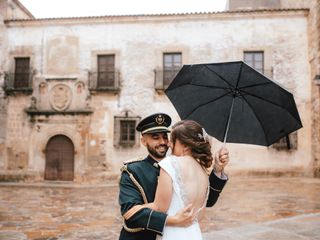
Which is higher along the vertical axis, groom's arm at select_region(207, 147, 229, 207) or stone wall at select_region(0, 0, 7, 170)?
stone wall at select_region(0, 0, 7, 170)

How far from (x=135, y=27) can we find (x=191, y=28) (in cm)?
243

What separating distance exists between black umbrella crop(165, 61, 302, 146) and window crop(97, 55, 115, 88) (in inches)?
547

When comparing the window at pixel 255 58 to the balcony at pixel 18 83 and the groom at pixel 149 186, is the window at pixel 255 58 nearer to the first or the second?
the balcony at pixel 18 83

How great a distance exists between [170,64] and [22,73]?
6.66 metres

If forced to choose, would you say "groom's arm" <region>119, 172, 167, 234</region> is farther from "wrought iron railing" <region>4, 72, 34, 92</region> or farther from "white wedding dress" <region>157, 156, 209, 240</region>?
"wrought iron railing" <region>4, 72, 34, 92</region>

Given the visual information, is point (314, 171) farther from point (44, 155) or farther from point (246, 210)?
point (44, 155)

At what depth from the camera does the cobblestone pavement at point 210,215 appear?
537 cm

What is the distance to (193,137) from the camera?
1946 mm

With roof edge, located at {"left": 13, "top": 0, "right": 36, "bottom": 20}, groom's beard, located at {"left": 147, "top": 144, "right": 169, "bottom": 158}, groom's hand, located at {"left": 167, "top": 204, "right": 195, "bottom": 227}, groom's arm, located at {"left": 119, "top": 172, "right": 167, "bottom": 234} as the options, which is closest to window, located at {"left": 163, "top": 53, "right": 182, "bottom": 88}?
roof edge, located at {"left": 13, "top": 0, "right": 36, "bottom": 20}

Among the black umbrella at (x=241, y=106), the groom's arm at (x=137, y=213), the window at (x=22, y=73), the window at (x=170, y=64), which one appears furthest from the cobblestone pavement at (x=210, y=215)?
the window at (x=22, y=73)

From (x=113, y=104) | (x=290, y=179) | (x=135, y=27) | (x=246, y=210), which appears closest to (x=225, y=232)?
(x=246, y=210)

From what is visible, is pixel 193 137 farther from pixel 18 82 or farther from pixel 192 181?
pixel 18 82

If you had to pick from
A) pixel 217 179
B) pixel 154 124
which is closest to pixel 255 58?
pixel 217 179

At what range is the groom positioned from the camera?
1909 millimetres
